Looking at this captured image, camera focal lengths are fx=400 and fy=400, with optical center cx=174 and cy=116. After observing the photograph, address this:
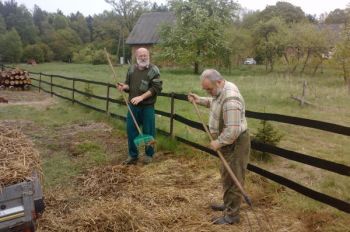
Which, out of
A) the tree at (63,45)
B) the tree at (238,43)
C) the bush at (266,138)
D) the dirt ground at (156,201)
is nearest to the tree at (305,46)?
the tree at (238,43)

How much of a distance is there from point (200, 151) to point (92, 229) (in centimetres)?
302

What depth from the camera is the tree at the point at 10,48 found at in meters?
54.7

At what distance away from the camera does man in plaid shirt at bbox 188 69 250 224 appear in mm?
3971

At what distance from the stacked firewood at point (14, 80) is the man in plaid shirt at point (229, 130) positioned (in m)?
16.9

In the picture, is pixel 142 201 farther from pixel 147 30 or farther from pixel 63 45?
pixel 63 45

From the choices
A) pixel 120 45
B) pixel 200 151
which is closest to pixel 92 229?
pixel 200 151

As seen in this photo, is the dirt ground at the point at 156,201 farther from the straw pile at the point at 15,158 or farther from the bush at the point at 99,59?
the bush at the point at 99,59

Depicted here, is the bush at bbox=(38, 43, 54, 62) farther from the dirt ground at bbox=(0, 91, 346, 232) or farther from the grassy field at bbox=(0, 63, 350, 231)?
the dirt ground at bbox=(0, 91, 346, 232)

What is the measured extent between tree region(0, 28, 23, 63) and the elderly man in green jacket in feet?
176

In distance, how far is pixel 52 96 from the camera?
54.5 ft

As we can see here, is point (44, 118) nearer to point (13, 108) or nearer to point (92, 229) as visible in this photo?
point (13, 108)

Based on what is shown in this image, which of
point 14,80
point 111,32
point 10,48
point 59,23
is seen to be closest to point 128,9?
point 111,32

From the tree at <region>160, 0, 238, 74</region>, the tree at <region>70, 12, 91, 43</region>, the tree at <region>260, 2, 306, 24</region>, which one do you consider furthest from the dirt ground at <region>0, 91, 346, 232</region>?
the tree at <region>70, 12, 91, 43</region>

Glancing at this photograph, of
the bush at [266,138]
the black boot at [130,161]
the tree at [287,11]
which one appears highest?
the tree at [287,11]
